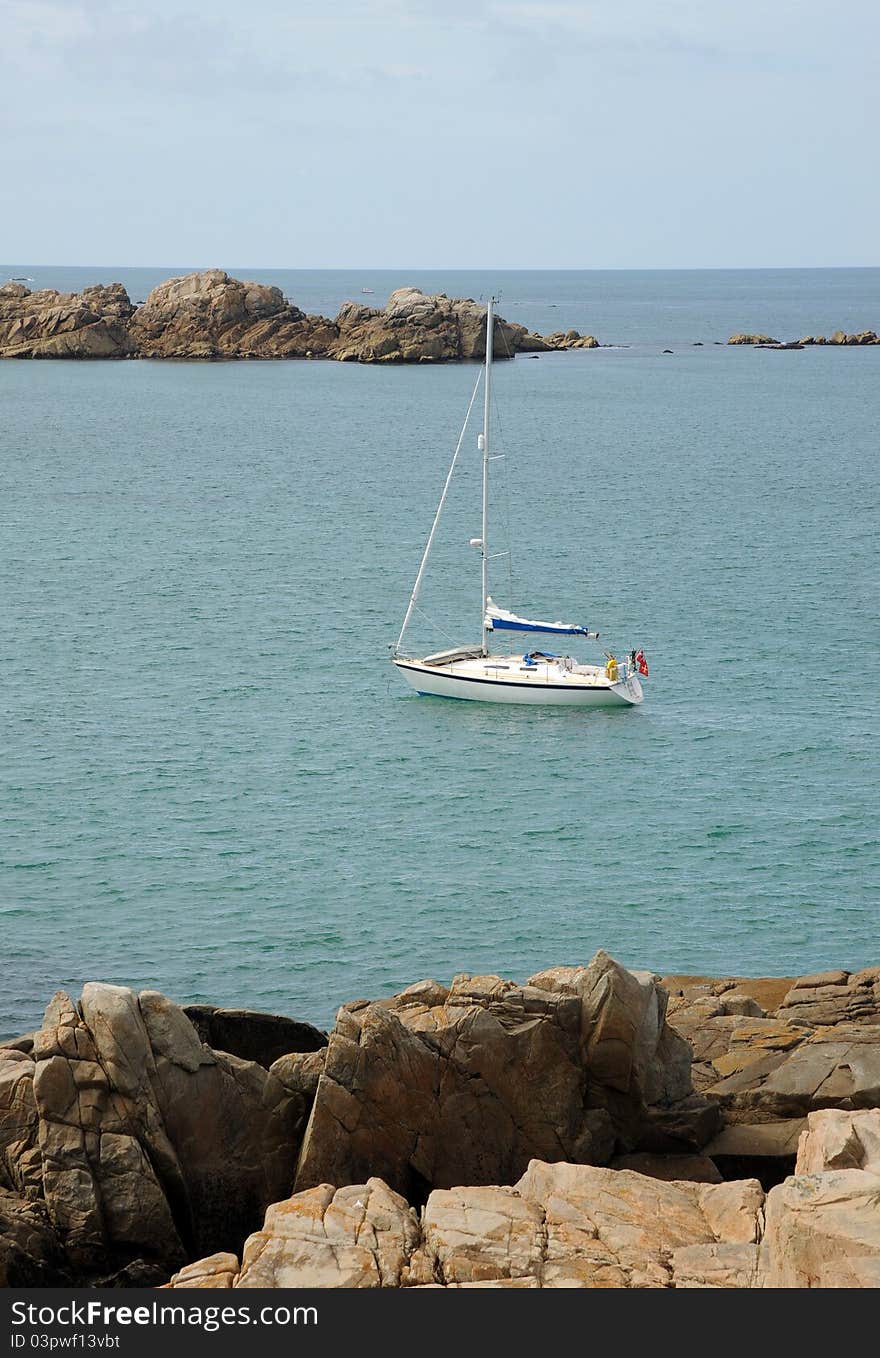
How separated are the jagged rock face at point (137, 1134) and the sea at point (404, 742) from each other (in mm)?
12120

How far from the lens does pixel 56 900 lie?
40844mm

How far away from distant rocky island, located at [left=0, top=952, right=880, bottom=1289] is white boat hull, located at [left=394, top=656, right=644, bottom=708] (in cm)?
3064

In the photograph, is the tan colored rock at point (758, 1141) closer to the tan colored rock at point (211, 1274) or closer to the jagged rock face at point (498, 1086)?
the jagged rock face at point (498, 1086)

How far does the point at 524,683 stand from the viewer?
187 ft

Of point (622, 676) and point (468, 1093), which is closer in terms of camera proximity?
point (468, 1093)

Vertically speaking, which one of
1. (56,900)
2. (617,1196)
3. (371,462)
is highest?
(371,462)

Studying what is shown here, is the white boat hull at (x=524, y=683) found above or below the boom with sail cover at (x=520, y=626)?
below

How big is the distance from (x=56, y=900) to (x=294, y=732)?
1502cm

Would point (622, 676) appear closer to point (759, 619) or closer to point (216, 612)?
point (759, 619)

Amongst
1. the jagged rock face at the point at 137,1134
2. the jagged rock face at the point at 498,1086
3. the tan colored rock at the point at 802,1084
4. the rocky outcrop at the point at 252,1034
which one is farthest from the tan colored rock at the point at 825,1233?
the rocky outcrop at the point at 252,1034

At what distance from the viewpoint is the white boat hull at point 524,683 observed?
56844mm

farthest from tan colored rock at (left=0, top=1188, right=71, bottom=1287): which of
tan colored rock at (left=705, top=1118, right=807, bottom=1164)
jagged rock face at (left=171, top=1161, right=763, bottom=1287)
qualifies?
tan colored rock at (left=705, top=1118, right=807, bottom=1164)
